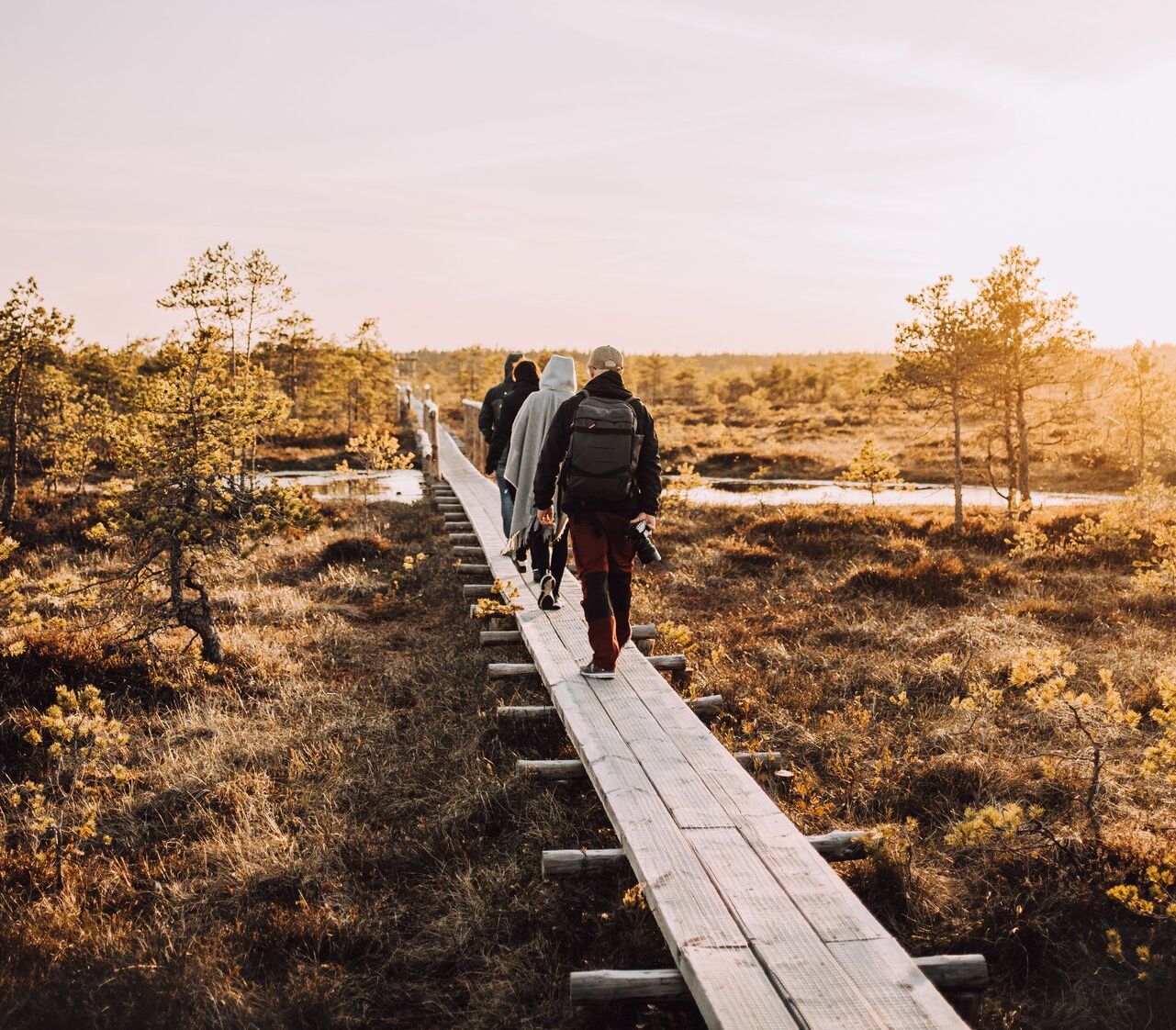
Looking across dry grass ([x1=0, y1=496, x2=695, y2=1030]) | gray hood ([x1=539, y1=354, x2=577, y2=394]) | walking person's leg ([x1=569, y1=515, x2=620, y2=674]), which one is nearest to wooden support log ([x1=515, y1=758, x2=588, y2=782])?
dry grass ([x1=0, y1=496, x2=695, y2=1030])

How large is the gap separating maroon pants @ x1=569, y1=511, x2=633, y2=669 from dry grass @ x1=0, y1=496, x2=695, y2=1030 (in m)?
0.80

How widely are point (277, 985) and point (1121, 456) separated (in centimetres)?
3251

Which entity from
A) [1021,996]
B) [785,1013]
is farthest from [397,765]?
[1021,996]

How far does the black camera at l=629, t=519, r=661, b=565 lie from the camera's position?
575 centimetres

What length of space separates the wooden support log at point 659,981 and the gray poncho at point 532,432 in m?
4.49

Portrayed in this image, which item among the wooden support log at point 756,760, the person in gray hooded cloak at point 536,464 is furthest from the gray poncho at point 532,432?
the wooden support log at point 756,760

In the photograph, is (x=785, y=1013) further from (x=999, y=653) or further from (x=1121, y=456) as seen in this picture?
(x=1121, y=456)

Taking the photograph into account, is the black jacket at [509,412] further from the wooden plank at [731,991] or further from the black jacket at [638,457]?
the wooden plank at [731,991]

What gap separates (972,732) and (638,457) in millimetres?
3186

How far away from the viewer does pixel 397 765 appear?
558 centimetres

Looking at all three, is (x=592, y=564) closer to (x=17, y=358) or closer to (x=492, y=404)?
(x=492, y=404)

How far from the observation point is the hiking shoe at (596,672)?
6020 millimetres

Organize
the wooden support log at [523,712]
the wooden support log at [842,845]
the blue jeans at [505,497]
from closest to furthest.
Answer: the wooden support log at [842,845] < the wooden support log at [523,712] < the blue jeans at [505,497]

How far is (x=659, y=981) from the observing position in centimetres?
312
